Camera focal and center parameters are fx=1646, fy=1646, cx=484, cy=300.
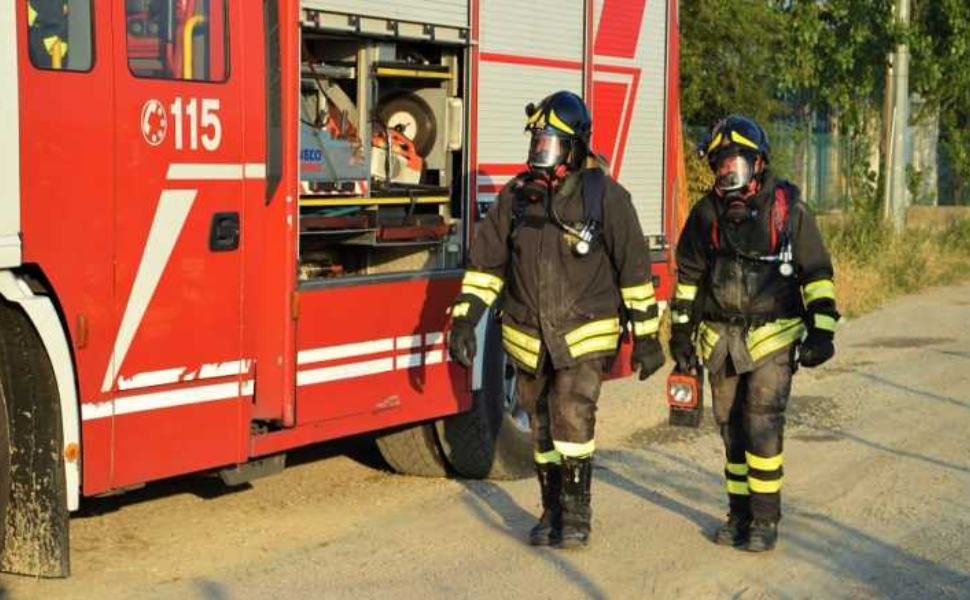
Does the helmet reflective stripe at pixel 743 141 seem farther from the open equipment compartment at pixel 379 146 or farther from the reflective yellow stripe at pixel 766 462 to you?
the open equipment compartment at pixel 379 146

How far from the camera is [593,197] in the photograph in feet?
21.4

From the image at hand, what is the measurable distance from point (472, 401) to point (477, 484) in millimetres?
426

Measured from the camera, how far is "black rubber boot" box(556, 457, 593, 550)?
6.61 metres

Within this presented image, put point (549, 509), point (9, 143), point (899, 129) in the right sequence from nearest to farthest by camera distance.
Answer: point (9, 143) < point (549, 509) < point (899, 129)

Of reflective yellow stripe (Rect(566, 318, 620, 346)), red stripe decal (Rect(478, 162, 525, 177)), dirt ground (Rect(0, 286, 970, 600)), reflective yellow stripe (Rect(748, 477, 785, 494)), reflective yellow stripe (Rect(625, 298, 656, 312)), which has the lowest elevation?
dirt ground (Rect(0, 286, 970, 600))

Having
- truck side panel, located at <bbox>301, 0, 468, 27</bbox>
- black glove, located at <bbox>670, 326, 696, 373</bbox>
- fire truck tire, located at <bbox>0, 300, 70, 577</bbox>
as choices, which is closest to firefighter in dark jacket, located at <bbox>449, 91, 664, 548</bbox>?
black glove, located at <bbox>670, 326, 696, 373</bbox>

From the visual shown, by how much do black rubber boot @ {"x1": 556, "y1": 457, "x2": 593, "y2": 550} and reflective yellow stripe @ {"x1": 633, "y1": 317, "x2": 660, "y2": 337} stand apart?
55 cm

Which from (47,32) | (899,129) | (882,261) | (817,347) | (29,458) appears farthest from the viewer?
(899,129)

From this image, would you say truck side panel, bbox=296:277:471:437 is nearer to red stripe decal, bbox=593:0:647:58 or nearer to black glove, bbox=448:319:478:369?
black glove, bbox=448:319:478:369

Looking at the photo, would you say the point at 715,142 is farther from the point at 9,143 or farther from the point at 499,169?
the point at 9,143

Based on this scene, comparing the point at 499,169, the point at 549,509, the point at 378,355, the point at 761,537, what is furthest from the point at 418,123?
the point at 761,537

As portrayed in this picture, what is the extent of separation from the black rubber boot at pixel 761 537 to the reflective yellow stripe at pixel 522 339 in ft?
3.76


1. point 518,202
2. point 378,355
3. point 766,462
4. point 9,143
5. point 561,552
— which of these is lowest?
point 561,552

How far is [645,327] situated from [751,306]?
0.48m
